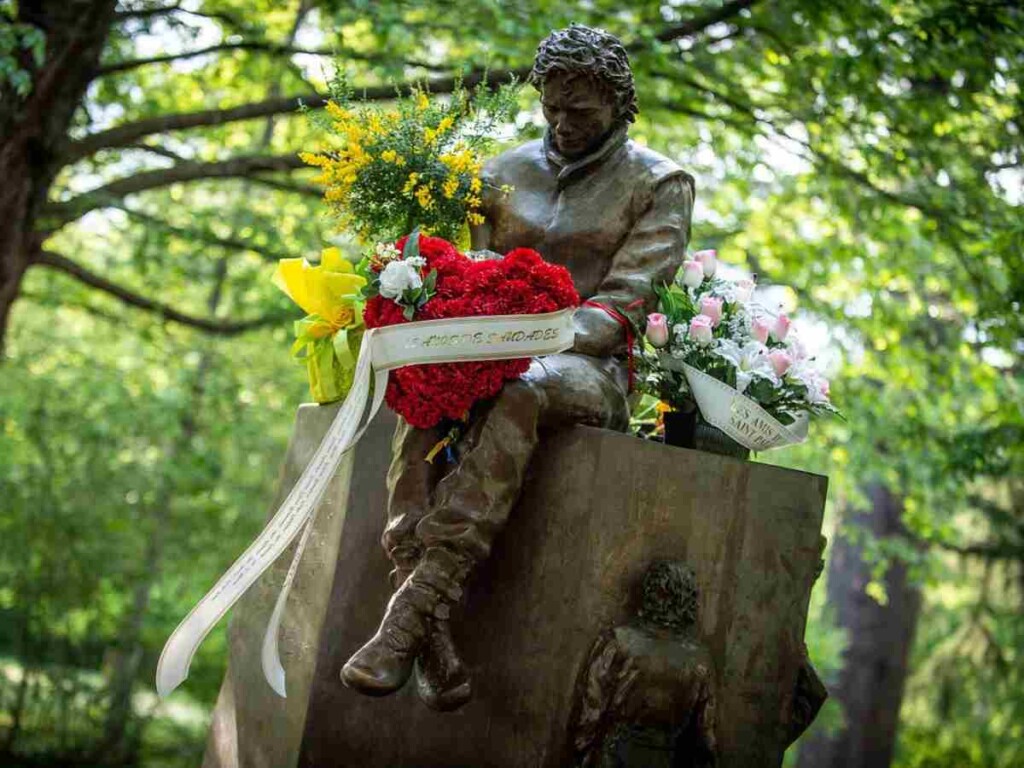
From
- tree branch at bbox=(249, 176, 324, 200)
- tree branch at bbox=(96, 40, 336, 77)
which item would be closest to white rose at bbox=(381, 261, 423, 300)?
tree branch at bbox=(96, 40, 336, 77)

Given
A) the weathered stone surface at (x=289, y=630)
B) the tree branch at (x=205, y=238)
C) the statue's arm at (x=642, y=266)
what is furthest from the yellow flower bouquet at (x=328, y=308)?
the tree branch at (x=205, y=238)

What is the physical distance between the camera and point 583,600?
457 cm

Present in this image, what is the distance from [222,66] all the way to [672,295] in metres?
6.95

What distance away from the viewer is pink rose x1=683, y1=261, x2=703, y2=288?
207 inches

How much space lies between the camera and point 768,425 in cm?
496

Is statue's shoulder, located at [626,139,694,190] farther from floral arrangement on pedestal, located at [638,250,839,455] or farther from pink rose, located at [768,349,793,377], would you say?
pink rose, located at [768,349,793,377]

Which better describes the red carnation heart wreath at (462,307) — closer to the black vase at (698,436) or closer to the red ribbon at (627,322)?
the red ribbon at (627,322)

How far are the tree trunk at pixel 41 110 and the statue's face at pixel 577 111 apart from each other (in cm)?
359

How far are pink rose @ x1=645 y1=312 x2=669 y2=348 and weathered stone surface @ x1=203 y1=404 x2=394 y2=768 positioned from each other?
955 mm

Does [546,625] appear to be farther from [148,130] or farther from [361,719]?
[148,130]


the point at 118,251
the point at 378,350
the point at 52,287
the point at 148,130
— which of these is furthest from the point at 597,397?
the point at 118,251

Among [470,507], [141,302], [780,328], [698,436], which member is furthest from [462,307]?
[141,302]

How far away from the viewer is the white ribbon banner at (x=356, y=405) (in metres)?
4.41

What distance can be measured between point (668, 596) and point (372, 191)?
1.65 metres
